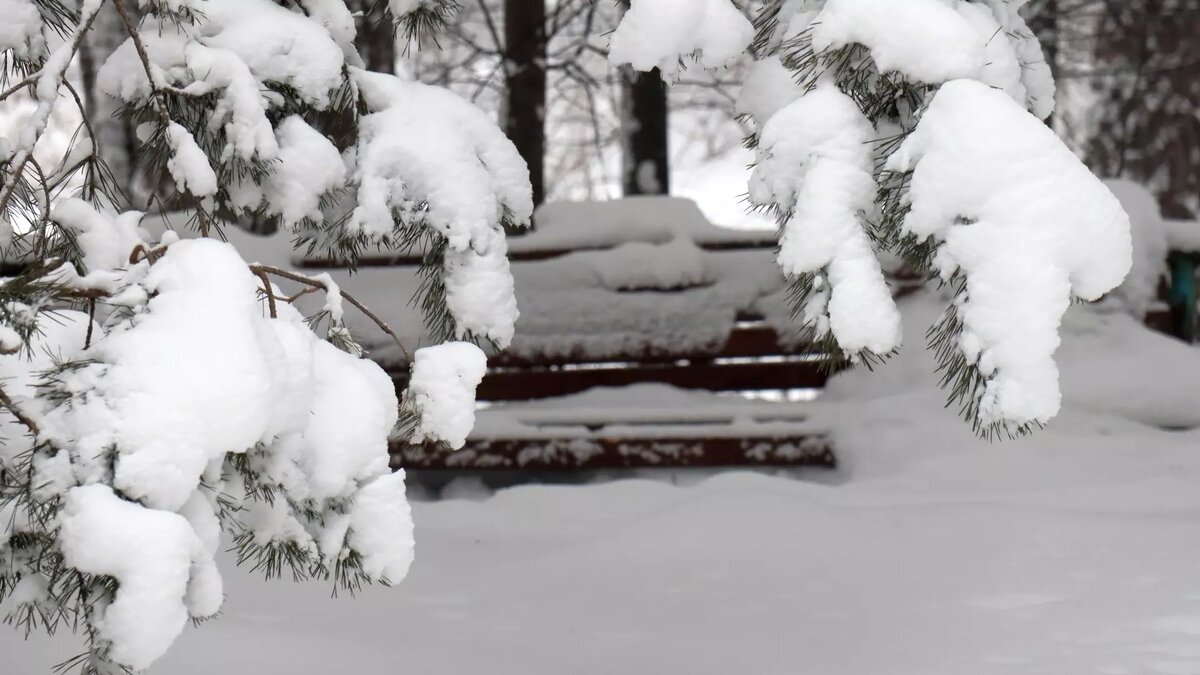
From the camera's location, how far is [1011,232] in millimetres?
1970

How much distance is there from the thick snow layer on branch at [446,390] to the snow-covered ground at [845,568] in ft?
3.49

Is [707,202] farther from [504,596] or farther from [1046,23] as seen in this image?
A: [504,596]

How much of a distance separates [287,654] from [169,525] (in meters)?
1.56

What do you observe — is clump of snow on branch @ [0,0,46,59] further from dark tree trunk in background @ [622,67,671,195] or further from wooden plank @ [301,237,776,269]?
dark tree trunk in background @ [622,67,671,195]

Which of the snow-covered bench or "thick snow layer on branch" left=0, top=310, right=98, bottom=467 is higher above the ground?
"thick snow layer on branch" left=0, top=310, right=98, bottom=467

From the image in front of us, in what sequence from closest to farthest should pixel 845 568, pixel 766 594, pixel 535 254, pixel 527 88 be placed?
pixel 766 594
pixel 845 568
pixel 535 254
pixel 527 88

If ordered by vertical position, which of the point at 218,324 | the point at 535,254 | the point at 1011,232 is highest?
the point at 1011,232

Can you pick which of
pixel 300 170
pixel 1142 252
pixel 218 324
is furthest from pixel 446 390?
pixel 1142 252

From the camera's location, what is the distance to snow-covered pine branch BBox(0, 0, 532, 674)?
164 centimetres

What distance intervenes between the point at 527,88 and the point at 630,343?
1.92 m

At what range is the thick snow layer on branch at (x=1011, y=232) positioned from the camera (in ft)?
6.34

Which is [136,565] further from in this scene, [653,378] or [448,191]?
[653,378]

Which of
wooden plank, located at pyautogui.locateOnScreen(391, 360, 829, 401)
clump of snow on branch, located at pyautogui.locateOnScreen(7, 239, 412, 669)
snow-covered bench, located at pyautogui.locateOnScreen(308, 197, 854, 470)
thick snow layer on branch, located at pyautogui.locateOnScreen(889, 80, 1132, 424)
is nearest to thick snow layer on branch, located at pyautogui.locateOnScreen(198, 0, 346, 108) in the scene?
clump of snow on branch, located at pyautogui.locateOnScreen(7, 239, 412, 669)

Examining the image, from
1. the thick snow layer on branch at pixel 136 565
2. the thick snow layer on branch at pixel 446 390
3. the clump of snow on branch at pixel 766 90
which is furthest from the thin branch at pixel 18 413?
the clump of snow on branch at pixel 766 90
